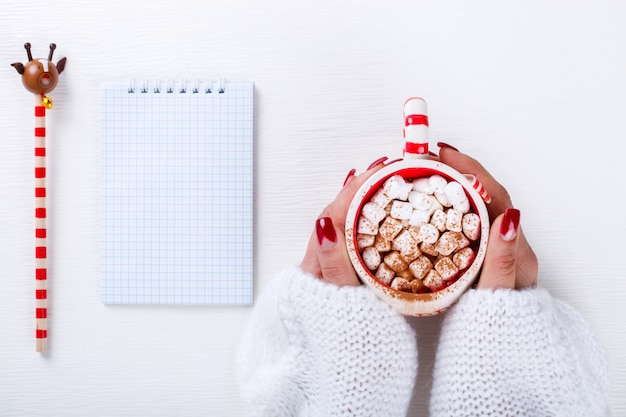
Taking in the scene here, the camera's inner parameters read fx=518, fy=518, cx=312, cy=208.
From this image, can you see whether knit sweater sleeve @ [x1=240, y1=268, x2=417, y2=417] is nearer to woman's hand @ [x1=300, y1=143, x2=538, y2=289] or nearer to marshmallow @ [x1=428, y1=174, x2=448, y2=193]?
woman's hand @ [x1=300, y1=143, x2=538, y2=289]

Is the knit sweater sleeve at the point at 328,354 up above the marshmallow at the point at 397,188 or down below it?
below

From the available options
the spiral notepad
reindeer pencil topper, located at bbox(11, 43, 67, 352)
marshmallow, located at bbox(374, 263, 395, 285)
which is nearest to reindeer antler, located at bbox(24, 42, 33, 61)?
reindeer pencil topper, located at bbox(11, 43, 67, 352)

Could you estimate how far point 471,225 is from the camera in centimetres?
56

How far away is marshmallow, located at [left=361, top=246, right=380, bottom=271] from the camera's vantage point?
1.86 ft

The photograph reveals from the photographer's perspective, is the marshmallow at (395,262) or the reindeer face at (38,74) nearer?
the marshmallow at (395,262)

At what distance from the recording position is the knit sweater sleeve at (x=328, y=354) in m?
0.60

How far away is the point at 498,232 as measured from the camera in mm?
574

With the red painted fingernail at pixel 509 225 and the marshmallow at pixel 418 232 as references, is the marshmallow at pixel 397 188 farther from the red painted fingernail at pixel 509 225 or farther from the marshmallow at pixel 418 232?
the red painted fingernail at pixel 509 225

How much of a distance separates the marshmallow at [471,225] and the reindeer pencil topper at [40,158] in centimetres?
58

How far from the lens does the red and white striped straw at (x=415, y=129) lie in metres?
0.56

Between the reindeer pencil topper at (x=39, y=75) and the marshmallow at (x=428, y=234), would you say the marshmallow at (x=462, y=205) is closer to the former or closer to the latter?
the marshmallow at (x=428, y=234)

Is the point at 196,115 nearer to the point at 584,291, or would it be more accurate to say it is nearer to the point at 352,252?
the point at 352,252

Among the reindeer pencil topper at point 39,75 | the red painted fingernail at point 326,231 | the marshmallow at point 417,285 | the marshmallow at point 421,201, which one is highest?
the reindeer pencil topper at point 39,75

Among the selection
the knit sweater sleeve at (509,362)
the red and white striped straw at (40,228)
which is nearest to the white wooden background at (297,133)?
the red and white striped straw at (40,228)
